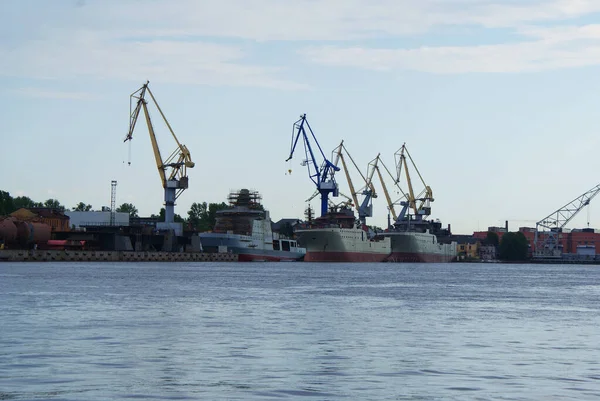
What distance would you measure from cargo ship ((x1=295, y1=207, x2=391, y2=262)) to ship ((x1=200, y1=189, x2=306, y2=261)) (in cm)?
Answer: 624

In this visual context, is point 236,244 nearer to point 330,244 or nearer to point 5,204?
point 330,244

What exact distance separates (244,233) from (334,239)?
18.4 meters

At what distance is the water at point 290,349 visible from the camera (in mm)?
21734

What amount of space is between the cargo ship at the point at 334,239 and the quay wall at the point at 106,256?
19.4 metres

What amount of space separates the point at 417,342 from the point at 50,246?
122 metres

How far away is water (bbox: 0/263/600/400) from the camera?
21734 mm

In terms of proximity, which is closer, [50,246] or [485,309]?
[485,309]

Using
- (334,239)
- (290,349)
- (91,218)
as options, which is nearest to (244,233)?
(334,239)

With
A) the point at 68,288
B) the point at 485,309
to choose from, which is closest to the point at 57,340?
the point at 485,309

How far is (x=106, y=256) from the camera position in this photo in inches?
5719

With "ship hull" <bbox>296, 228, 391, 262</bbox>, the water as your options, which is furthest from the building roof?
the water

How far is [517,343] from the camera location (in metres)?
32.4

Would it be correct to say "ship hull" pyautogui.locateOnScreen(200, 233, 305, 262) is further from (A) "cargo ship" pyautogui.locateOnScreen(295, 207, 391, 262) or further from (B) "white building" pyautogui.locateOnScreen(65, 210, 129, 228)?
(B) "white building" pyautogui.locateOnScreen(65, 210, 129, 228)

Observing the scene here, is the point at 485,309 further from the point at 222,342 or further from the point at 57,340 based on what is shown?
the point at 57,340
